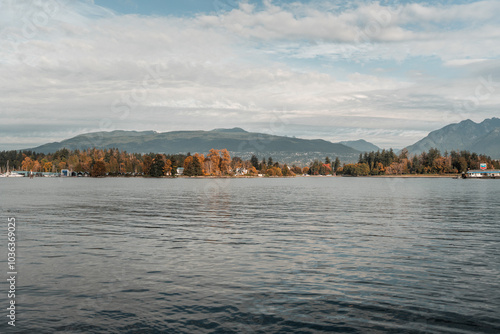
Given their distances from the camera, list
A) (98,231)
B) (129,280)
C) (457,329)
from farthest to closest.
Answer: (98,231) < (129,280) < (457,329)

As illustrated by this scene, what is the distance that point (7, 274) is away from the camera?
82.8 ft

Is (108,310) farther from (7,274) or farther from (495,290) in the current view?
(495,290)

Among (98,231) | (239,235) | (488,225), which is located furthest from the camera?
(488,225)

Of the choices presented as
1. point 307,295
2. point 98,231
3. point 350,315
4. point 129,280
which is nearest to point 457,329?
point 350,315

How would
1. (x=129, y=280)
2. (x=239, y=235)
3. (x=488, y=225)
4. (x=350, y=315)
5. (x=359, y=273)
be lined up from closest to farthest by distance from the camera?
(x=350, y=315)
(x=129, y=280)
(x=359, y=273)
(x=239, y=235)
(x=488, y=225)

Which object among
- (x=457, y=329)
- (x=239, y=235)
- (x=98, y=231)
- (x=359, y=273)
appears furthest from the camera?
(x=98, y=231)

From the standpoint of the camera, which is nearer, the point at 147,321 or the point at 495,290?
the point at 147,321

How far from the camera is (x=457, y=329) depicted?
650 inches

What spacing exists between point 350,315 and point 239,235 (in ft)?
77.7

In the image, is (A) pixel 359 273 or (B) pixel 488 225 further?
(B) pixel 488 225

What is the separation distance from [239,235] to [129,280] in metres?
18.3

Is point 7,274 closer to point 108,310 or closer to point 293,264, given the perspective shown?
point 108,310

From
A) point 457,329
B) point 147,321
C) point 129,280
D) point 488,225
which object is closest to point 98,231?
point 129,280

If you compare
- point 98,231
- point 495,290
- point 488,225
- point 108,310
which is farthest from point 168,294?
point 488,225
